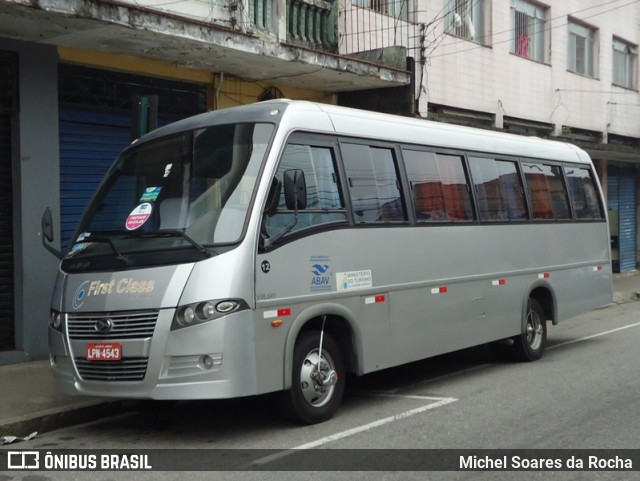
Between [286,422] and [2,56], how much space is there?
5.96m

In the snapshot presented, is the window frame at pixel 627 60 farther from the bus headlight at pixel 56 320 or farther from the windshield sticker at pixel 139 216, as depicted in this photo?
the bus headlight at pixel 56 320

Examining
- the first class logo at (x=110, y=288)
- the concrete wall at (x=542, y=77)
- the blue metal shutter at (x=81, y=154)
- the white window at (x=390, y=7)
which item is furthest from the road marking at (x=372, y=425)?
the white window at (x=390, y=7)

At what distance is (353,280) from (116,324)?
7.14 feet

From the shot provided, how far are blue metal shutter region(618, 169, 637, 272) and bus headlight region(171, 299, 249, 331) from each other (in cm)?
2140

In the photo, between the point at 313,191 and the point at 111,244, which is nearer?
the point at 111,244

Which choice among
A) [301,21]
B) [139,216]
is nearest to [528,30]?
[301,21]

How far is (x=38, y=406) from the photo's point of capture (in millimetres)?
7758

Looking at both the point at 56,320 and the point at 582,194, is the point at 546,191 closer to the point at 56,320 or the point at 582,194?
the point at 582,194

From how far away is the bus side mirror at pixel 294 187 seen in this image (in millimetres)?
6574

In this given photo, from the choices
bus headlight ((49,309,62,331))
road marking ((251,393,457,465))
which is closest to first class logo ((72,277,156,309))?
bus headlight ((49,309,62,331))

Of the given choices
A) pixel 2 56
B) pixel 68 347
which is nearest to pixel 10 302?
pixel 2 56

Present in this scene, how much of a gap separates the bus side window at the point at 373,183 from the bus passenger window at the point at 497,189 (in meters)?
1.63

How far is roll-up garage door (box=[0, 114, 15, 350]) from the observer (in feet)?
33.2

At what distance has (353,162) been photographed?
767 cm
